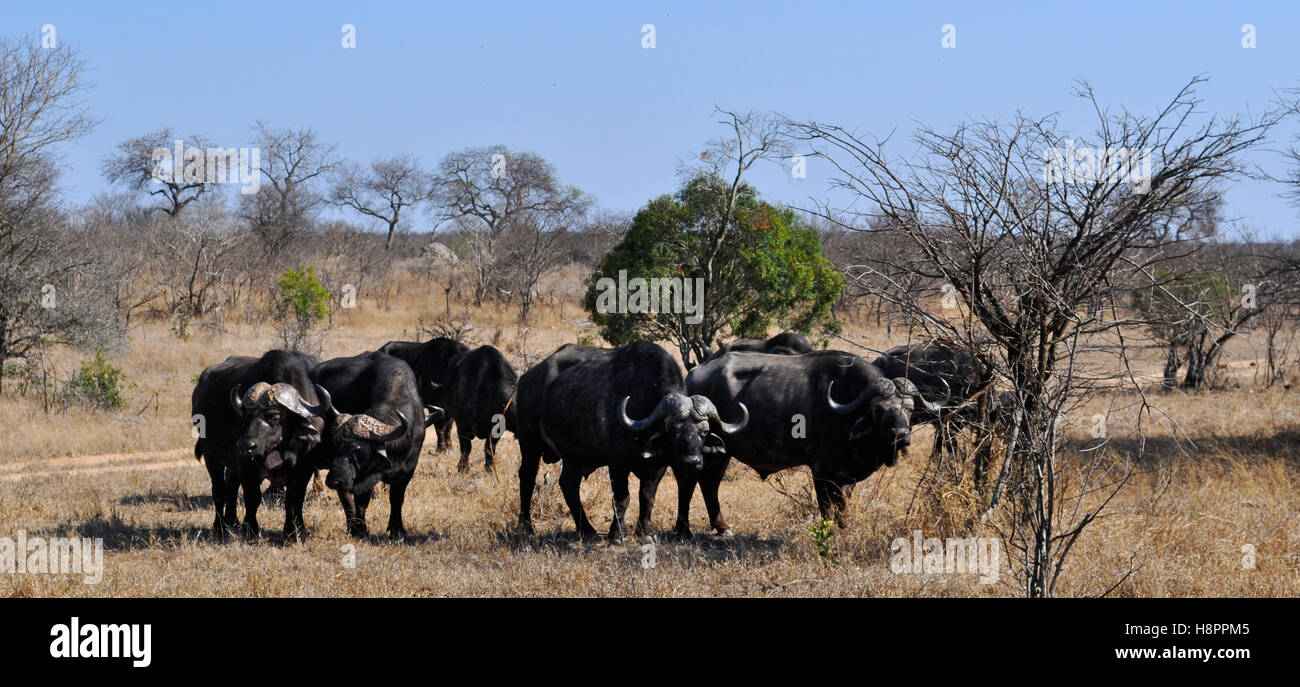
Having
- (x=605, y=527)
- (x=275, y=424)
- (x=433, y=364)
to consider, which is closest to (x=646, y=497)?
(x=605, y=527)

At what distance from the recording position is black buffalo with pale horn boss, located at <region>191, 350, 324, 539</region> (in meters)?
10.2

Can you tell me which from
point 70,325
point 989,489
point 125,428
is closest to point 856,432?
point 989,489

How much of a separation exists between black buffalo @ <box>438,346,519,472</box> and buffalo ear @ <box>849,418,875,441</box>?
6141mm

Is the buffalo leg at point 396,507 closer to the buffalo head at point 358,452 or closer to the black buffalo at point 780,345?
the buffalo head at point 358,452

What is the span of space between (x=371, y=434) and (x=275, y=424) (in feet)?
2.99

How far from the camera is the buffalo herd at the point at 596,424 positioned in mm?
10102

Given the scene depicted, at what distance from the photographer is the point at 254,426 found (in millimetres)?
10086

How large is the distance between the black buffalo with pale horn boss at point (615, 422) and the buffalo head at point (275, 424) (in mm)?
2271

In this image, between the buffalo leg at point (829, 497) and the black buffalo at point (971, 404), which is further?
the buffalo leg at point (829, 497)

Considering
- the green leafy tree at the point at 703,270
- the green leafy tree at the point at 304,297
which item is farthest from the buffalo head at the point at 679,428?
the green leafy tree at the point at 304,297

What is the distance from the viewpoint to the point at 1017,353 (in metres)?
7.70
